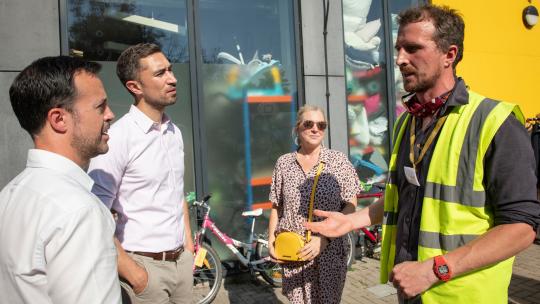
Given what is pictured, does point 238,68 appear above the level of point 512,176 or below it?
above

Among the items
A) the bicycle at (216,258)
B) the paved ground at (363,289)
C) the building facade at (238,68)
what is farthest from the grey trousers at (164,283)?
the building facade at (238,68)

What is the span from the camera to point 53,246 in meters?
1.19

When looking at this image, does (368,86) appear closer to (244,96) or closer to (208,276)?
(244,96)

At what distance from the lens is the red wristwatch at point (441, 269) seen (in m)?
1.61

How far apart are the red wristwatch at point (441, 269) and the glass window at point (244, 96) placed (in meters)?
4.13

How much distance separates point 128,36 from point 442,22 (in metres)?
4.25

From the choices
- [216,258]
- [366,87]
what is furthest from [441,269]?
[366,87]

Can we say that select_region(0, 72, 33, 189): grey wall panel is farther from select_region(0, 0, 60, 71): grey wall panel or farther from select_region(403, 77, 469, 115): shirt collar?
select_region(403, 77, 469, 115): shirt collar

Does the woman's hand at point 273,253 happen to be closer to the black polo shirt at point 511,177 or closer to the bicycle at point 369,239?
the black polo shirt at point 511,177

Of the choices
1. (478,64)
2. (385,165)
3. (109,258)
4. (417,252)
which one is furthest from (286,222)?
(478,64)

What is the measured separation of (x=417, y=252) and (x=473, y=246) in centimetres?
26

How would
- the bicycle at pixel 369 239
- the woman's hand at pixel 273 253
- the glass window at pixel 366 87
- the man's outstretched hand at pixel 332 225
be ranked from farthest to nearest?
the glass window at pixel 366 87 → the bicycle at pixel 369 239 → the woman's hand at pixel 273 253 → the man's outstretched hand at pixel 332 225

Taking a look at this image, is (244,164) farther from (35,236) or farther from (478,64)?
(478,64)

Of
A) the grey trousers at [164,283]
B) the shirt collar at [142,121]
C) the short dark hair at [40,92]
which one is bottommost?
the grey trousers at [164,283]
